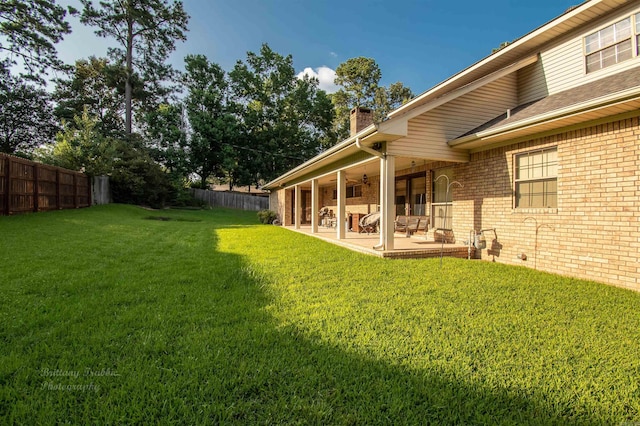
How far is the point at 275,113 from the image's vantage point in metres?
33.0

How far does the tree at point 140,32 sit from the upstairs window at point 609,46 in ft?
95.0

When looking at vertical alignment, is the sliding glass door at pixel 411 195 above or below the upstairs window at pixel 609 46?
below

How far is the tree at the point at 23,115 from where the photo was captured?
25.6 meters

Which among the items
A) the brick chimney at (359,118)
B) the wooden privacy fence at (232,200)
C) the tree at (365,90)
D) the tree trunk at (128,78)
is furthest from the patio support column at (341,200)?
the tree at (365,90)

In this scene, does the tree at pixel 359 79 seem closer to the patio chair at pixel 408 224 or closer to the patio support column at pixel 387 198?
the patio chair at pixel 408 224

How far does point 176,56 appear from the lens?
3073cm

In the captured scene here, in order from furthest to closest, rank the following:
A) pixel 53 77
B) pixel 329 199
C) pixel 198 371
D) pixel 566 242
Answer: pixel 53 77, pixel 329 199, pixel 566 242, pixel 198 371

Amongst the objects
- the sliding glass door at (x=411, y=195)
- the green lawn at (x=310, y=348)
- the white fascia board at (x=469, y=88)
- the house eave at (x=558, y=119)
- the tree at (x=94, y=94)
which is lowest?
the green lawn at (x=310, y=348)

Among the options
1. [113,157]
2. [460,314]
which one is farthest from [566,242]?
[113,157]

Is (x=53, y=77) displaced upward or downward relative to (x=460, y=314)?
upward

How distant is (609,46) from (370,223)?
723 centimetres

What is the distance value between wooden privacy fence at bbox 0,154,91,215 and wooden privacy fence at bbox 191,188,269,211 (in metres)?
12.4

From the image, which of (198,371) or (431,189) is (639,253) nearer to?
(431,189)

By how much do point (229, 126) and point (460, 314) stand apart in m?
29.1
